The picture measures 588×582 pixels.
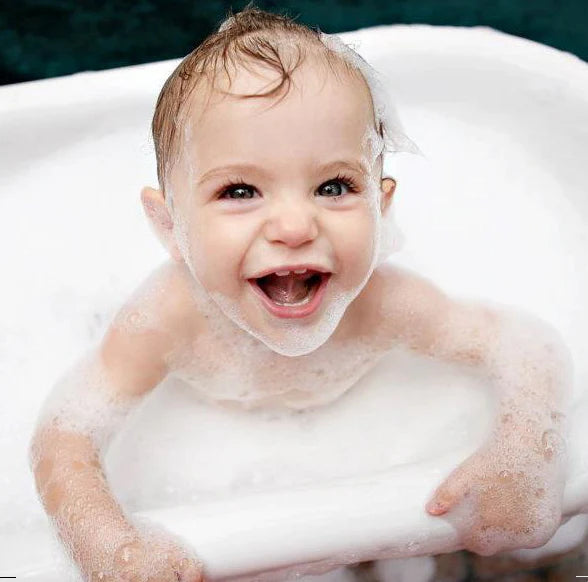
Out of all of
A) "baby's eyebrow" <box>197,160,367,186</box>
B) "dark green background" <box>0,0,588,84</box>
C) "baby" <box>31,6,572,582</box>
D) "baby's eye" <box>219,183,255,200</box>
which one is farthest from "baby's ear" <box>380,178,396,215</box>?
"dark green background" <box>0,0,588,84</box>

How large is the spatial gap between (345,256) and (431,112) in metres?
0.80

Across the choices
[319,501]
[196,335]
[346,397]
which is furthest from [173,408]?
[319,501]

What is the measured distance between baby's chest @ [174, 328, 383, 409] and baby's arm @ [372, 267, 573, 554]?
94 mm

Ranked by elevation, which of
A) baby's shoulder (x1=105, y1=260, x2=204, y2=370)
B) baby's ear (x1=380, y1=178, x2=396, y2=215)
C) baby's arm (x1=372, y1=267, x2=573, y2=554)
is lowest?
baby's arm (x1=372, y1=267, x2=573, y2=554)

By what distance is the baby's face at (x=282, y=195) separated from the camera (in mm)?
1062

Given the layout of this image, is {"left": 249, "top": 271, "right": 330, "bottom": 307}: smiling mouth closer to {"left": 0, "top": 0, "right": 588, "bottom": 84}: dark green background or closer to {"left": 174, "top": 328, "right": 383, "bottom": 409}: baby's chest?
{"left": 174, "top": 328, "right": 383, "bottom": 409}: baby's chest

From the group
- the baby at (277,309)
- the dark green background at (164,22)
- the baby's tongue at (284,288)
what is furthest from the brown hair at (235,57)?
the dark green background at (164,22)

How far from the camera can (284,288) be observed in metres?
1.17

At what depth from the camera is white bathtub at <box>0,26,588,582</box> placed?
5.02 ft

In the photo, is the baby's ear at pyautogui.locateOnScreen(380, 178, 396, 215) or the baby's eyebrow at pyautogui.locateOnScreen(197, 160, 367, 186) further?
the baby's ear at pyautogui.locateOnScreen(380, 178, 396, 215)

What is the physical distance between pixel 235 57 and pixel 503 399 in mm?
688

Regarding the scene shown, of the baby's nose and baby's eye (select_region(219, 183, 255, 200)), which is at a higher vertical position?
baby's eye (select_region(219, 183, 255, 200))

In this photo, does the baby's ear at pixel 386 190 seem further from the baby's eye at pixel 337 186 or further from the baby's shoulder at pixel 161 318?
the baby's shoulder at pixel 161 318

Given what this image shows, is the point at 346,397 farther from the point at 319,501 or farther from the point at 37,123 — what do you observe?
the point at 37,123
